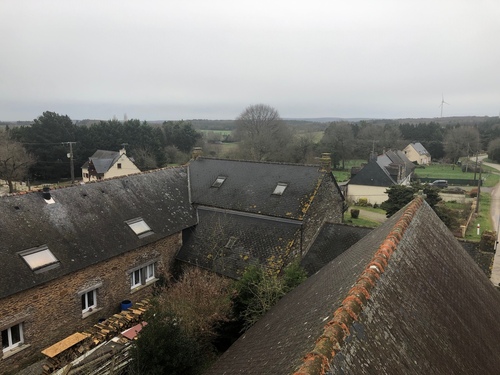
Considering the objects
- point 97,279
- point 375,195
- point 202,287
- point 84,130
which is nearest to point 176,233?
point 97,279

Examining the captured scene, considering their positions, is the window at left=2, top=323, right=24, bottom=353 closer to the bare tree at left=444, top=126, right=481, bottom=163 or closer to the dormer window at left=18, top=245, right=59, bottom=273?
the dormer window at left=18, top=245, right=59, bottom=273

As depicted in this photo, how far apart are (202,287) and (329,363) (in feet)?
34.7

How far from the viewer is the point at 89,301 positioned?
1642 cm

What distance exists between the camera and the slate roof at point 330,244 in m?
18.9

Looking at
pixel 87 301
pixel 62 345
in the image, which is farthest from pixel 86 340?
pixel 87 301

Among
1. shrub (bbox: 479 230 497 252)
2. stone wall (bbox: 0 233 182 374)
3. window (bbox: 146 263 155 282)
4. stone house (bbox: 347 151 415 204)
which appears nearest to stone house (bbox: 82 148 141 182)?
stone house (bbox: 347 151 415 204)

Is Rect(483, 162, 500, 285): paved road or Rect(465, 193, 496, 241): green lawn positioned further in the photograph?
Rect(465, 193, 496, 241): green lawn

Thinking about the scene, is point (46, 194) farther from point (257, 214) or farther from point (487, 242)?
point (487, 242)

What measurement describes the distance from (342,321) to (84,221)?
14976 millimetres

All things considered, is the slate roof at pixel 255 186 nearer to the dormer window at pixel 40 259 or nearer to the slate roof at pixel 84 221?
the slate roof at pixel 84 221

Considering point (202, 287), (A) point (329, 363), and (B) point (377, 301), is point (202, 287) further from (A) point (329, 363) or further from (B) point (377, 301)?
(A) point (329, 363)

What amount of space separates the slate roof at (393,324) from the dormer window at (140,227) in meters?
10.4

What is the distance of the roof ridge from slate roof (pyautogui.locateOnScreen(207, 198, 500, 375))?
0.01m

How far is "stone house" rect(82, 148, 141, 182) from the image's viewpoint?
5050cm
